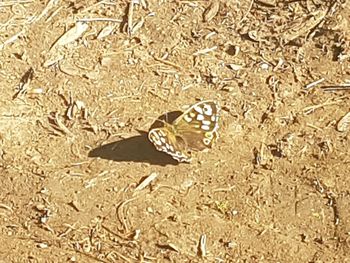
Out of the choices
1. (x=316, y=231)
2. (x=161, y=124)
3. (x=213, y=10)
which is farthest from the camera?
(x=213, y=10)

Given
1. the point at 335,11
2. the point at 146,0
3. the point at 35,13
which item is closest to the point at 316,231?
the point at 335,11

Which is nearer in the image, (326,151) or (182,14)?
(326,151)

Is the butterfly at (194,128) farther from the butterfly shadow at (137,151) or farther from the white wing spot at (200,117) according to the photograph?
the butterfly shadow at (137,151)

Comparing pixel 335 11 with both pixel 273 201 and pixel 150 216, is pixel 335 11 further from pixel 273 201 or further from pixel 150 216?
pixel 150 216

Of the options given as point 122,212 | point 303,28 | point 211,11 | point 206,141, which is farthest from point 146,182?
point 303,28

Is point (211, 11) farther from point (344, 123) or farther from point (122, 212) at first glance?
point (122, 212)
